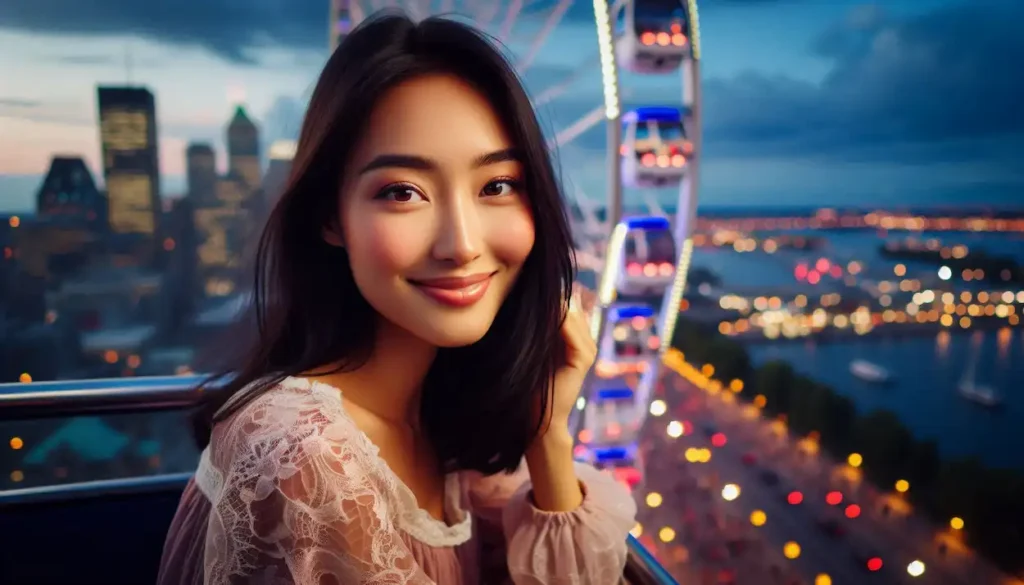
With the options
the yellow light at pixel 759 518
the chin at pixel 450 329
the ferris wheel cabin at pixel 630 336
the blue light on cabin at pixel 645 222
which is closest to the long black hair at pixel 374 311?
the chin at pixel 450 329

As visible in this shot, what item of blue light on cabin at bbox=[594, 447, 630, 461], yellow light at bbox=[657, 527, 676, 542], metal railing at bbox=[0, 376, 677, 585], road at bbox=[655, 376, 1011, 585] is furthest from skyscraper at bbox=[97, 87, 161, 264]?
yellow light at bbox=[657, 527, 676, 542]

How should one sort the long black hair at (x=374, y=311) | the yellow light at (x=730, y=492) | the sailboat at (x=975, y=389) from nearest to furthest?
the long black hair at (x=374, y=311), the sailboat at (x=975, y=389), the yellow light at (x=730, y=492)

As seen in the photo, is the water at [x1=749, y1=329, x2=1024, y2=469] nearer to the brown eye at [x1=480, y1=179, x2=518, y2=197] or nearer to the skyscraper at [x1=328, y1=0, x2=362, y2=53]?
the brown eye at [x1=480, y1=179, x2=518, y2=197]

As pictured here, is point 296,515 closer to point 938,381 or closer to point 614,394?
point 614,394

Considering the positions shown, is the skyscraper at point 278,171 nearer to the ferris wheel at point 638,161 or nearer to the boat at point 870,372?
the ferris wheel at point 638,161

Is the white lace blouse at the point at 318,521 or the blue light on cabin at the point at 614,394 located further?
the blue light on cabin at the point at 614,394

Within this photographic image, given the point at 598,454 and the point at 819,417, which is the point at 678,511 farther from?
the point at 598,454

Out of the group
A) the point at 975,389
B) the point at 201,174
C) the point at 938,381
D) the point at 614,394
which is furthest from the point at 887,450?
the point at 201,174

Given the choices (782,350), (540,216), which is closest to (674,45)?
(540,216)
